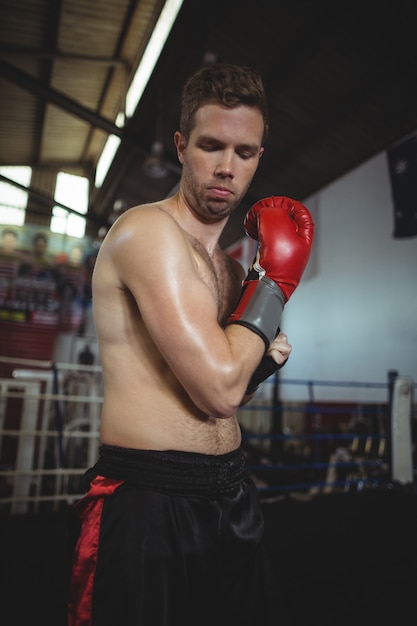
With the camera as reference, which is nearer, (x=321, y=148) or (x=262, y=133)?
(x=262, y=133)

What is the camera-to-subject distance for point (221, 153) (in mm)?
878

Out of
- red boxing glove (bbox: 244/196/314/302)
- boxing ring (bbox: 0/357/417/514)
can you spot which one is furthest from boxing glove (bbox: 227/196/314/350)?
boxing ring (bbox: 0/357/417/514)

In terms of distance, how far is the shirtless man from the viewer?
0.71 metres

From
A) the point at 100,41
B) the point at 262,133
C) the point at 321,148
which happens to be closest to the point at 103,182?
the point at 100,41

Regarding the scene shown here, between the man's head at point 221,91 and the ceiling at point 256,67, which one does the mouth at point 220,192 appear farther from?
the ceiling at point 256,67

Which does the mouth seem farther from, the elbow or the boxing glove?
the elbow

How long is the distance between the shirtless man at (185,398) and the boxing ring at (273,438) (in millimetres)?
1881

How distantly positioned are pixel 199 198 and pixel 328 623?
5.39 feet

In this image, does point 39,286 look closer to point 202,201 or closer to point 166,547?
point 202,201

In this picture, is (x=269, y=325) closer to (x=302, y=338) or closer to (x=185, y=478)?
(x=185, y=478)

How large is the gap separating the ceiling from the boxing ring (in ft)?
11.5

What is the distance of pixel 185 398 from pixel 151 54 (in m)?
6.83

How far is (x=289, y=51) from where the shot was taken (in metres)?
5.17

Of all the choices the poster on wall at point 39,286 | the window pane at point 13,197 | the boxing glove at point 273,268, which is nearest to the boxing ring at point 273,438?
the poster on wall at point 39,286
